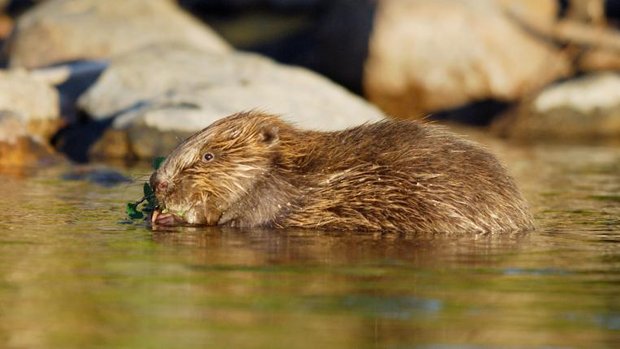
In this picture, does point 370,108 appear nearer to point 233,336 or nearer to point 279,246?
point 279,246

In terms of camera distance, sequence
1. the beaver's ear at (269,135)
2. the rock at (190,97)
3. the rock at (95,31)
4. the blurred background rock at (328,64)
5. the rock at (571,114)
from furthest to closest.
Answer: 1. the rock at (571,114)
2. the rock at (95,31)
3. the blurred background rock at (328,64)
4. the rock at (190,97)
5. the beaver's ear at (269,135)

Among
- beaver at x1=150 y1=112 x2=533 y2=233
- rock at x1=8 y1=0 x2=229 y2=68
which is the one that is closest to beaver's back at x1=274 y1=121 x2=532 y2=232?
beaver at x1=150 y1=112 x2=533 y2=233

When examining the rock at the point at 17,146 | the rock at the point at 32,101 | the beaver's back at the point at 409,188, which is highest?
the rock at the point at 32,101

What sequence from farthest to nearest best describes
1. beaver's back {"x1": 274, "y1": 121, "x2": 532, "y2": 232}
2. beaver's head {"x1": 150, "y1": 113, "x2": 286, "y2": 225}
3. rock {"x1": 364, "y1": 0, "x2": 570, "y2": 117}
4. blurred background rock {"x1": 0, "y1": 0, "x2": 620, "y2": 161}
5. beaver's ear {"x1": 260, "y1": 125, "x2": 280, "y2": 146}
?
rock {"x1": 364, "y1": 0, "x2": 570, "y2": 117} < blurred background rock {"x1": 0, "y1": 0, "x2": 620, "y2": 161} < beaver's ear {"x1": 260, "y1": 125, "x2": 280, "y2": 146} < beaver's head {"x1": 150, "y1": 113, "x2": 286, "y2": 225} < beaver's back {"x1": 274, "y1": 121, "x2": 532, "y2": 232}

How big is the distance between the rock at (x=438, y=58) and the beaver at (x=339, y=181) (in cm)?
1407

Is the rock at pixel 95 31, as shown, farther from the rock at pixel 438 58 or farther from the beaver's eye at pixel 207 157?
the beaver's eye at pixel 207 157

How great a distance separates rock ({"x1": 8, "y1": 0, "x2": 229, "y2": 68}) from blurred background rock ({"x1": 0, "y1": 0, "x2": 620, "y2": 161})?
27mm

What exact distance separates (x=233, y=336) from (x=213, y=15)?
2516 centimetres

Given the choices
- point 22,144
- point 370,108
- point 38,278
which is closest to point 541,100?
point 370,108

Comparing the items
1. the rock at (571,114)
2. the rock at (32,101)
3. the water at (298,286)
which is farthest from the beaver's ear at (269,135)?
the rock at (571,114)

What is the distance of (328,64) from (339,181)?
16.6 meters

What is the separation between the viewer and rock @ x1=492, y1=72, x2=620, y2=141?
22188 mm

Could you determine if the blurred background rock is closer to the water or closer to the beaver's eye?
the beaver's eye

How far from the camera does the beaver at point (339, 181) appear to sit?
30.0 feet
